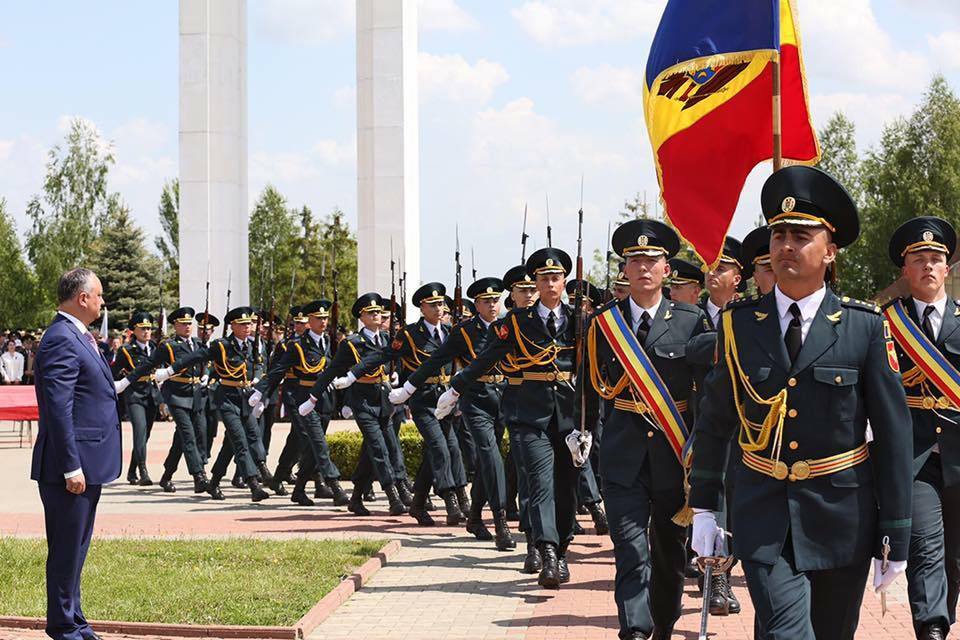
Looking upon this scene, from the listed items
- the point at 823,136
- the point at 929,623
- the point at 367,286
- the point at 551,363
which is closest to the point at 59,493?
the point at 551,363

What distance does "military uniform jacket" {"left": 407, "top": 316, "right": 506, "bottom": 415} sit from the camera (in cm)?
1133

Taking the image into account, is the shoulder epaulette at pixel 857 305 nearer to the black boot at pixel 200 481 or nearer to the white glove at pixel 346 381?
the white glove at pixel 346 381

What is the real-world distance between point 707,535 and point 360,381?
889cm

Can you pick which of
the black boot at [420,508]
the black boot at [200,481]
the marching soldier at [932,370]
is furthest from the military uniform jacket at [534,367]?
the black boot at [200,481]

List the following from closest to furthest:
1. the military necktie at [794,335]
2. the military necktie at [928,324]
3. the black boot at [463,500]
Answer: the military necktie at [794,335]
the military necktie at [928,324]
the black boot at [463,500]

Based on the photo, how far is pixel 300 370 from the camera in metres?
15.0

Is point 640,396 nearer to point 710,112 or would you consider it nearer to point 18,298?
point 710,112

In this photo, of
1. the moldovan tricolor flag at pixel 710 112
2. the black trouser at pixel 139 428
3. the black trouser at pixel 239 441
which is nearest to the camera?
the moldovan tricolor flag at pixel 710 112

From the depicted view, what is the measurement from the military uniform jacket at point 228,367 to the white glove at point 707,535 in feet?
36.3

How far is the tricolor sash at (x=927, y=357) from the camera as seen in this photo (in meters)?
6.97

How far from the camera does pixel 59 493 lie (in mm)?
7035

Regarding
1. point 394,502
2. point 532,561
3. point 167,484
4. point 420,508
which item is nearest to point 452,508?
point 420,508

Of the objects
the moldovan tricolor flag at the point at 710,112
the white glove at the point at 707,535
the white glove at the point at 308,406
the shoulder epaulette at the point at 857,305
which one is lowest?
the white glove at the point at 308,406

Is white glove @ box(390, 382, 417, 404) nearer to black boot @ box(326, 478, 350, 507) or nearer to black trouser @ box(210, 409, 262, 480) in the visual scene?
black boot @ box(326, 478, 350, 507)
